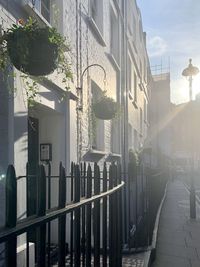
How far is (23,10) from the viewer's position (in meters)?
4.30

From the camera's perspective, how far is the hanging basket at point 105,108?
6727 millimetres

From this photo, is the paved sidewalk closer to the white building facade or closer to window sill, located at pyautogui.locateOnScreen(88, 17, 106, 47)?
the white building facade

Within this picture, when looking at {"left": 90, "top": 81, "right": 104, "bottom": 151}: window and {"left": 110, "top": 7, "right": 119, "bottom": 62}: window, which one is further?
{"left": 110, "top": 7, "right": 119, "bottom": 62}: window

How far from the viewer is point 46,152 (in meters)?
5.58

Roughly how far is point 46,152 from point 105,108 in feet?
5.42

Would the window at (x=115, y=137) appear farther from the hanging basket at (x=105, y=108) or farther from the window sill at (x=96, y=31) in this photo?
the hanging basket at (x=105, y=108)

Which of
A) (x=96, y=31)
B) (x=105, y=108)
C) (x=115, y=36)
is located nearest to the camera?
(x=105, y=108)

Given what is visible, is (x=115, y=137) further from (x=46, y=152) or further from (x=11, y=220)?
(x=11, y=220)

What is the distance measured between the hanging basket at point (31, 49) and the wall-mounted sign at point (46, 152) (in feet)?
7.02

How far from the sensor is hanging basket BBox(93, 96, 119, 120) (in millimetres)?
6727

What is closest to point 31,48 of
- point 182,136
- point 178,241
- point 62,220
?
point 62,220

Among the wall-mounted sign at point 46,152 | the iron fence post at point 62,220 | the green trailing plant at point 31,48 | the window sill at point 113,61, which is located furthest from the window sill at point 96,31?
the iron fence post at point 62,220

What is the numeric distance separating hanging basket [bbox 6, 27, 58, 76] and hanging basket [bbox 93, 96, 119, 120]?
316cm

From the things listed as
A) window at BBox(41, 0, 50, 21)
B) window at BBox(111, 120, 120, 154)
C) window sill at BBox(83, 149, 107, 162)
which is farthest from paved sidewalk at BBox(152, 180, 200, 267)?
window at BBox(41, 0, 50, 21)
